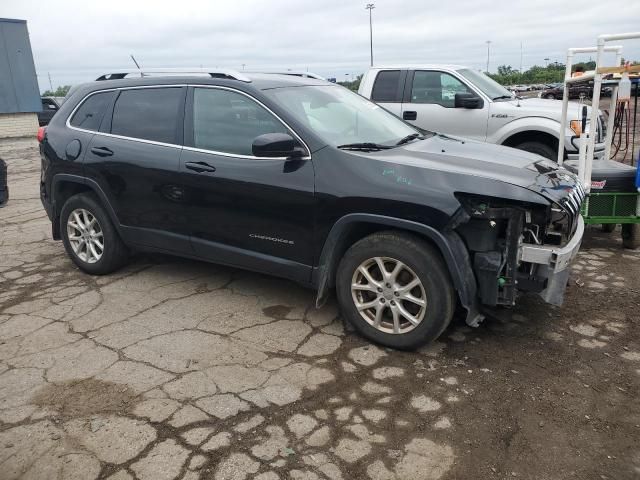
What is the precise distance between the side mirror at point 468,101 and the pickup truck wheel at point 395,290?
4.84m

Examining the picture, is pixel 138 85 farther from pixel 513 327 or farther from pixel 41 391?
pixel 513 327

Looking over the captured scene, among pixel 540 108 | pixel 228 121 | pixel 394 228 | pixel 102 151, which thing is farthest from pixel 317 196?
pixel 540 108

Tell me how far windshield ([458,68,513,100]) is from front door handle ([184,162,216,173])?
5.11 metres

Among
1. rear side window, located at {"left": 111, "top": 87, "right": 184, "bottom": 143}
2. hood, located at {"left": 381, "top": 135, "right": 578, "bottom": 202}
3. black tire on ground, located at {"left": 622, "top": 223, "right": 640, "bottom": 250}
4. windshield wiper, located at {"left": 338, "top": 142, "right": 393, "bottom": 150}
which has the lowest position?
black tire on ground, located at {"left": 622, "top": 223, "right": 640, "bottom": 250}

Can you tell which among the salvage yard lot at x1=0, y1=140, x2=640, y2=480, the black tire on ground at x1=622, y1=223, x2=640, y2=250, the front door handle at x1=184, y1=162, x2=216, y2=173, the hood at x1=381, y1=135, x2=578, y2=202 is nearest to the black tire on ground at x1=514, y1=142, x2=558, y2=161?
the black tire on ground at x1=622, y1=223, x2=640, y2=250

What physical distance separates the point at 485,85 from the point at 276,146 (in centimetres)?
551

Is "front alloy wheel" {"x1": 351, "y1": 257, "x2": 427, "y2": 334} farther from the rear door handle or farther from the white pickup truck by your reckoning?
the white pickup truck

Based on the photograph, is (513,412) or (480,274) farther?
(480,274)

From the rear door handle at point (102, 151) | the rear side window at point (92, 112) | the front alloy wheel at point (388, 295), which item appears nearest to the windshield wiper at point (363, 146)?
the front alloy wheel at point (388, 295)

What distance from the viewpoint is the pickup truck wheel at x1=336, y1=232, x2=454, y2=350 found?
3.38m

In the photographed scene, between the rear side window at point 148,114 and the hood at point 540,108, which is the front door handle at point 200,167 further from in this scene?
the hood at point 540,108

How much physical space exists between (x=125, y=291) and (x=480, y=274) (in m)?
3.08

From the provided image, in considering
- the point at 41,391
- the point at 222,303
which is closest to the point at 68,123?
the point at 222,303

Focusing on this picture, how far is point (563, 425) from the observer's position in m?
2.83
